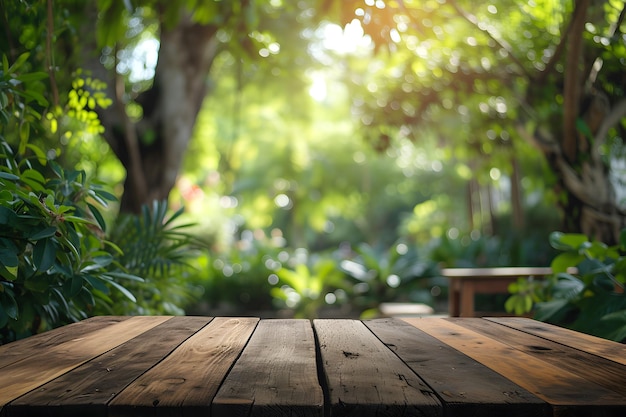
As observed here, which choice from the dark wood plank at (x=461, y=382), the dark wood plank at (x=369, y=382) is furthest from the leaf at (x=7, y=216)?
the dark wood plank at (x=461, y=382)

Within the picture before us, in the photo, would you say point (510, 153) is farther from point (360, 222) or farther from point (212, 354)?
point (360, 222)

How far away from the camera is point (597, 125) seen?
545 cm

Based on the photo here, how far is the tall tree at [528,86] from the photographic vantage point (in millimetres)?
5309

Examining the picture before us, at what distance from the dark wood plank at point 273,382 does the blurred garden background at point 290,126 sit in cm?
77

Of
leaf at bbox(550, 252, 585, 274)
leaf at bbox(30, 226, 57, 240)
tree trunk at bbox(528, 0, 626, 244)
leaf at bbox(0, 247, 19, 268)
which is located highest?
tree trunk at bbox(528, 0, 626, 244)

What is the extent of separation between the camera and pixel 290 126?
13984mm

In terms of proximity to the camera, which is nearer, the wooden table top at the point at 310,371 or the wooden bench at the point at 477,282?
the wooden table top at the point at 310,371

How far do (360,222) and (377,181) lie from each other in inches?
360

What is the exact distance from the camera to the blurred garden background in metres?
2.69

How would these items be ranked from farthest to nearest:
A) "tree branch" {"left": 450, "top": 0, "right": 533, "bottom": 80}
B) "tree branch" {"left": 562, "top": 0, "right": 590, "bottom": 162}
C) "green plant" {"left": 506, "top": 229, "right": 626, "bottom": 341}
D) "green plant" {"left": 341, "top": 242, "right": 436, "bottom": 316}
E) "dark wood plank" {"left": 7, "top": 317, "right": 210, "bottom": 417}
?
"green plant" {"left": 341, "top": 242, "right": 436, "bottom": 316} < "tree branch" {"left": 450, "top": 0, "right": 533, "bottom": 80} < "tree branch" {"left": 562, "top": 0, "right": 590, "bottom": 162} < "green plant" {"left": 506, "top": 229, "right": 626, "bottom": 341} < "dark wood plank" {"left": 7, "top": 317, "right": 210, "bottom": 417}

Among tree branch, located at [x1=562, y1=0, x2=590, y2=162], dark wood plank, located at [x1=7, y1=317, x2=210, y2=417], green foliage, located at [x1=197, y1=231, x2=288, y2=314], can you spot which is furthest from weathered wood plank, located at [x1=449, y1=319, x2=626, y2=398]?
green foliage, located at [x1=197, y1=231, x2=288, y2=314]

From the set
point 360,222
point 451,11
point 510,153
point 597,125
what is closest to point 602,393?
point 597,125

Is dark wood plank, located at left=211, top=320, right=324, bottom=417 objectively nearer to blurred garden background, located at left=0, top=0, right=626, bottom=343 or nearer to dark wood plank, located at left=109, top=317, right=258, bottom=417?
dark wood plank, located at left=109, top=317, right=258, bottom=417

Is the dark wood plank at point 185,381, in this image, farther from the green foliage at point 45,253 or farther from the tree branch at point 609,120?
the tree branch at point 609,120
